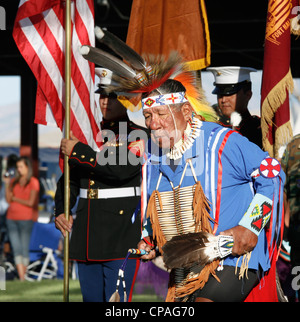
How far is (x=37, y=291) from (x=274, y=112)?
437 centimetres

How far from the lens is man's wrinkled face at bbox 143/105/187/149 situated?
12.8 ft

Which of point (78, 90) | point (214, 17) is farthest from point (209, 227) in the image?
point (214, 17)

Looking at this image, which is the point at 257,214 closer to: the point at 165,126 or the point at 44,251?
the point at 165,126

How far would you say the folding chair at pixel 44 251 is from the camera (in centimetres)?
981

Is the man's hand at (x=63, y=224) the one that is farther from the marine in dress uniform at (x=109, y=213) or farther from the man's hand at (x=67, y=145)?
the man's hand at (x=67, y=145)

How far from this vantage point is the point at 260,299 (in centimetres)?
390

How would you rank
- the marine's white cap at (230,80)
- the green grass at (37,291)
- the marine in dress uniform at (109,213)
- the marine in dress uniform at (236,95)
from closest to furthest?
the marine in dress uniform at (109,213) → the marine in dress uniform at (236,95) → the marine's white cap at (230,80) → the green grass at (37,291)

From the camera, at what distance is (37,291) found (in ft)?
28.6

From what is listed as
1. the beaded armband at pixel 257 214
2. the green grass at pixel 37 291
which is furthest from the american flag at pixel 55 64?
the green grass at pixel 37 291

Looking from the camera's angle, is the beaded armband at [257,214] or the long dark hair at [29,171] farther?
the long dark hair at [29,171]

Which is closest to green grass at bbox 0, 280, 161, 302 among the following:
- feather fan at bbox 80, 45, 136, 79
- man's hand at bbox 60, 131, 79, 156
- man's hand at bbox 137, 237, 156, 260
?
man's hand at bbox 60, 131, 79, 156

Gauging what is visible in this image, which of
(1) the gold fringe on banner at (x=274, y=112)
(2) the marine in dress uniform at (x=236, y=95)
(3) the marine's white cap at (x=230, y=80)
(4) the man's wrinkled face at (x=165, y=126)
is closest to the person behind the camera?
(4) the man's wrinkled face at (x=165, y=126)

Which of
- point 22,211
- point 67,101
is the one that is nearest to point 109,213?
point 67,101

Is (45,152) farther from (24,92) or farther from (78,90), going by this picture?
(78,90)
